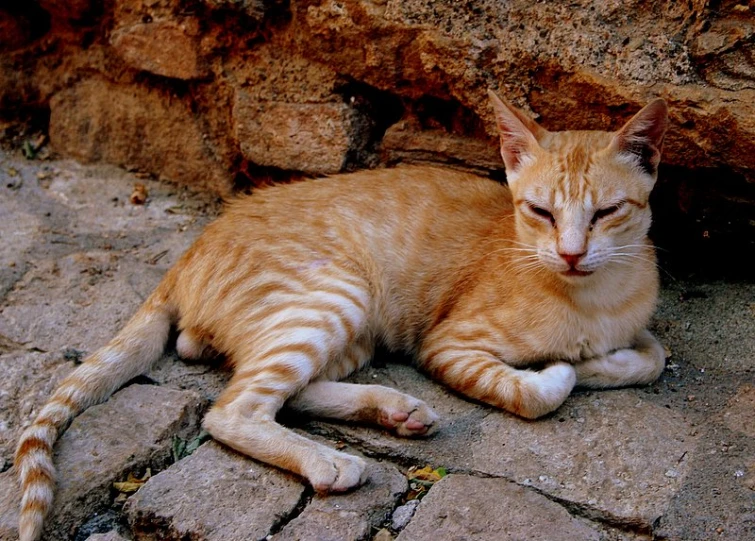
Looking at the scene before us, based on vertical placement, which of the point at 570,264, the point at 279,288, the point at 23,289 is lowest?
the point at 23,289

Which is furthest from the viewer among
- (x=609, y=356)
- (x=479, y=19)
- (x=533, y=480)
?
(x=479, y=19)

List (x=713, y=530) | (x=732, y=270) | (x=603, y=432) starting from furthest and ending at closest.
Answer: (x=732, y=270) → (x=603, y=432) → (x=713, y=530)

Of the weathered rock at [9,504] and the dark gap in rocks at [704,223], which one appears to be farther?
the dark gap in rocks at [704,223]

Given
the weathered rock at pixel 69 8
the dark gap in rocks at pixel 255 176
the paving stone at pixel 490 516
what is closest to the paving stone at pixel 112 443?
the paving stone at pixel 490 516

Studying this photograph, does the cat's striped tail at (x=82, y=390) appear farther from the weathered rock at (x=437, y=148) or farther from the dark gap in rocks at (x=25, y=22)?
the dark gap in rocks at (x=25, y=22)

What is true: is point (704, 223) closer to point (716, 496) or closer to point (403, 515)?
point (716, 496)

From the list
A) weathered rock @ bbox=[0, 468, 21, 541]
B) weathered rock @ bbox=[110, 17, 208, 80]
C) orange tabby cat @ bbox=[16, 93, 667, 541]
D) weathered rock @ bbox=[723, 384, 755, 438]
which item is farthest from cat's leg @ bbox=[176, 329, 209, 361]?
weathered rock @ bbox=[723, 384, 755, 438]

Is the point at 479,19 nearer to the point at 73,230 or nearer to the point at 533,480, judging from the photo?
the point at 533,480

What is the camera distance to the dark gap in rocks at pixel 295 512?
113 inches

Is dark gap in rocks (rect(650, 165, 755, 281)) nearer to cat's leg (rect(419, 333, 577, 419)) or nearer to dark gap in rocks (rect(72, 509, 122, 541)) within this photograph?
cat's leg (rect(419, 333, 577, 419))

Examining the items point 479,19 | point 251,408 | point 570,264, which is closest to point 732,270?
point 570,264

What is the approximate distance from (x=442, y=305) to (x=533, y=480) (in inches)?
42.8

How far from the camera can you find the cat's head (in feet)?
10.8

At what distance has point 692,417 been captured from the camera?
3371 mm
